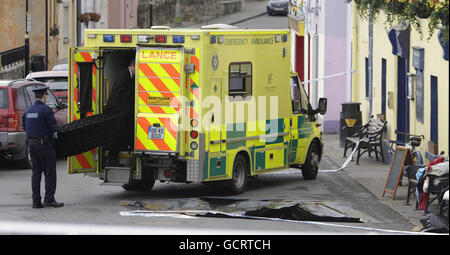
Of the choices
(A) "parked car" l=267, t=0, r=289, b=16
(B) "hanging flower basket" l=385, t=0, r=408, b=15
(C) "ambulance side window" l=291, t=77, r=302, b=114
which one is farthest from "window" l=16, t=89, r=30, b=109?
(A) "parked car" l=267, t=0, r=289, b=16

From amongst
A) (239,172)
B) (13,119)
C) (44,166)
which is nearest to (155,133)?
(44,166)

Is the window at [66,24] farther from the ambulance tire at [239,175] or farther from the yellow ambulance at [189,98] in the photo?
the ambulance tire at [239,175]

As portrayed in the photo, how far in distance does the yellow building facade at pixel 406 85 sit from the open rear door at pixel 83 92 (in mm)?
5039

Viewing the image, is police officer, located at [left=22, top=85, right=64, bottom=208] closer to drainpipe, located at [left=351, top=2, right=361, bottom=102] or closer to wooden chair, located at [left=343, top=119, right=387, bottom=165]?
wooden chair, located at [left=343, top=119, right=387, bottom=165]

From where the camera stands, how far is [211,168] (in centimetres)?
1500

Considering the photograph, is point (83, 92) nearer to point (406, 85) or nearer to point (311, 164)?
point (311, 164)

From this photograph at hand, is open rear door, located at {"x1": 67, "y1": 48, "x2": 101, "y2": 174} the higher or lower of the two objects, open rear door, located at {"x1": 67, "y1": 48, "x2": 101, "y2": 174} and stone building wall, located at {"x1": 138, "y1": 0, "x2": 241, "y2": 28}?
the lower

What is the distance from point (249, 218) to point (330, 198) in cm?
299

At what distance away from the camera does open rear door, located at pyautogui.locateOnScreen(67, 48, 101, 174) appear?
15203 millimetres

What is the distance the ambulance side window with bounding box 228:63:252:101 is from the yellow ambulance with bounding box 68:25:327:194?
15 millimetres

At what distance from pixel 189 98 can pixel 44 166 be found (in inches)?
90.9

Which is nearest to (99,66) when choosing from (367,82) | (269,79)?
(269,79)

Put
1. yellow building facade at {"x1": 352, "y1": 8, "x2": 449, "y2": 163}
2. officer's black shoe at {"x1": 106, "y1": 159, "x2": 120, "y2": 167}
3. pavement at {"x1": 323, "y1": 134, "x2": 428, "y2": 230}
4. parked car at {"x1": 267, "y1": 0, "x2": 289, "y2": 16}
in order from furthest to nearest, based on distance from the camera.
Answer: parked car at {"x1": 267, "y1": 0, "x2": 289, "y2": 16} < yellow building facade at {"x1": 352, "y1": 8, "x2": 449, "y2": 163} < officer's black shoe at {"x1": 106, "y1": 159, "x2": 120, "y2": 167} < pavement at {"x1": 323, "y1": 134, "x2": 428, "y2": 230}

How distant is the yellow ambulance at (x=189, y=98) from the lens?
1464 cm
